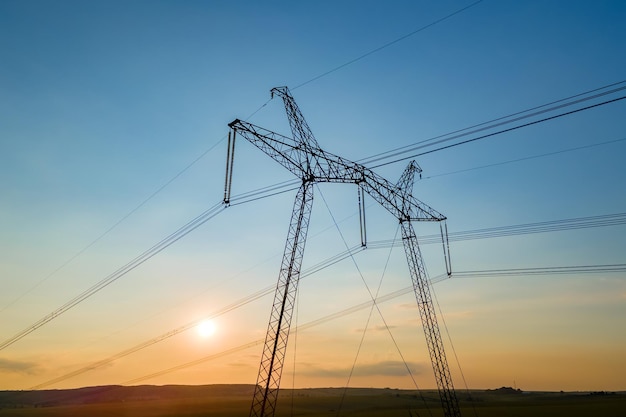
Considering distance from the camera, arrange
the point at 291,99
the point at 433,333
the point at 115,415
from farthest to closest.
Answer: the point at 115,415 < the point at 433,333 < the point at 291,99

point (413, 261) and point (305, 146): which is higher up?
point (305, 146)

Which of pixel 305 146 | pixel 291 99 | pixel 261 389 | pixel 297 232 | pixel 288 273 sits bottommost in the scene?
pixel 261 389

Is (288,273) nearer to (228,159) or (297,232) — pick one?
(297,232)

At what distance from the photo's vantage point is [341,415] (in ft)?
392

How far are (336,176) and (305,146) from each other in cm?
423

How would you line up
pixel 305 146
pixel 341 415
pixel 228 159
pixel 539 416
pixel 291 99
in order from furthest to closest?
pixel 341 415
pixel 539 416
pixel 291 99
pixel 305 146
pixel 228 159

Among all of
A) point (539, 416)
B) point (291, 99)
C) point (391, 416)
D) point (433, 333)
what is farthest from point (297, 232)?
point (539, 416)

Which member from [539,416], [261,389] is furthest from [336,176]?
[539,416]

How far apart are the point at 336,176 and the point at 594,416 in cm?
8723

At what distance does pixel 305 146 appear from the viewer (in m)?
41.1

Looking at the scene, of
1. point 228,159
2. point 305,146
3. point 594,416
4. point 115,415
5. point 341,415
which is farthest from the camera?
point 115,415

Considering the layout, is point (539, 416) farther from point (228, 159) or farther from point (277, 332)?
point (228, 159)

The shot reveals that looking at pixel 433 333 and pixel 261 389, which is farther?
pixel 433 333

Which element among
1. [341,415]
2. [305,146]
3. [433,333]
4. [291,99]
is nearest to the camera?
[305,146]
